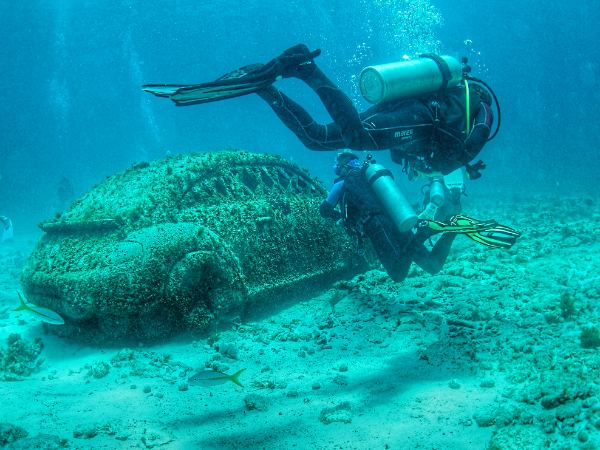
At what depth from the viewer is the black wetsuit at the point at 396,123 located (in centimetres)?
453

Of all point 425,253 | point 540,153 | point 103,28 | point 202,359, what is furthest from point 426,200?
Answer: point 103,28

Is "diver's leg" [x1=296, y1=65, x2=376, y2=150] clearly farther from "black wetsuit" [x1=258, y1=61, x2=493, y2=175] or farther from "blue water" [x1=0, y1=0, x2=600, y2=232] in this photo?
"blue water" [x1=0, y1=0, x2=600, y2=232]

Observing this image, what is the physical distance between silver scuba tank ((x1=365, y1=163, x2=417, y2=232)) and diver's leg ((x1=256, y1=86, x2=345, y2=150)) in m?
0.86

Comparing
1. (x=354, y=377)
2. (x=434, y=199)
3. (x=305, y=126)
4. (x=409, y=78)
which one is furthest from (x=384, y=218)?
(x=354, y=377)

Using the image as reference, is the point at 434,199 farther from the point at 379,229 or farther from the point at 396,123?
the point at 396,123

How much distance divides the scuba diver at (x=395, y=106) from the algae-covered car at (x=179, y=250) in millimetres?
1236

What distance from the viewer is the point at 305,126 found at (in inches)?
191

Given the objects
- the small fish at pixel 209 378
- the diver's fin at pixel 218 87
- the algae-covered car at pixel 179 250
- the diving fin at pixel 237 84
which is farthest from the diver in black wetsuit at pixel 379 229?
the small fish at pixel 209 378

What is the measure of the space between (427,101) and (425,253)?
2.13m

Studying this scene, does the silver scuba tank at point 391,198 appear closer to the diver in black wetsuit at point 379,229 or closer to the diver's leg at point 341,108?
the diver in black wetsuit at point 379,229

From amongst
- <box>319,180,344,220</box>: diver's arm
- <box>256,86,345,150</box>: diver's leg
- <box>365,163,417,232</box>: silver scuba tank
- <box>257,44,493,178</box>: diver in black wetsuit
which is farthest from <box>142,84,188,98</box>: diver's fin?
<box>365,163,417,232</box>: silver scuba tank

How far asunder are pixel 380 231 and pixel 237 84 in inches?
109

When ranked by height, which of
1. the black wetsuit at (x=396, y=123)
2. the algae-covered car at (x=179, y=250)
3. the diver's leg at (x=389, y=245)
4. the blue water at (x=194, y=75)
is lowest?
the algae-covered car at (x=179, y=250)

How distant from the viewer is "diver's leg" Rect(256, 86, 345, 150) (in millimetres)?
4809
